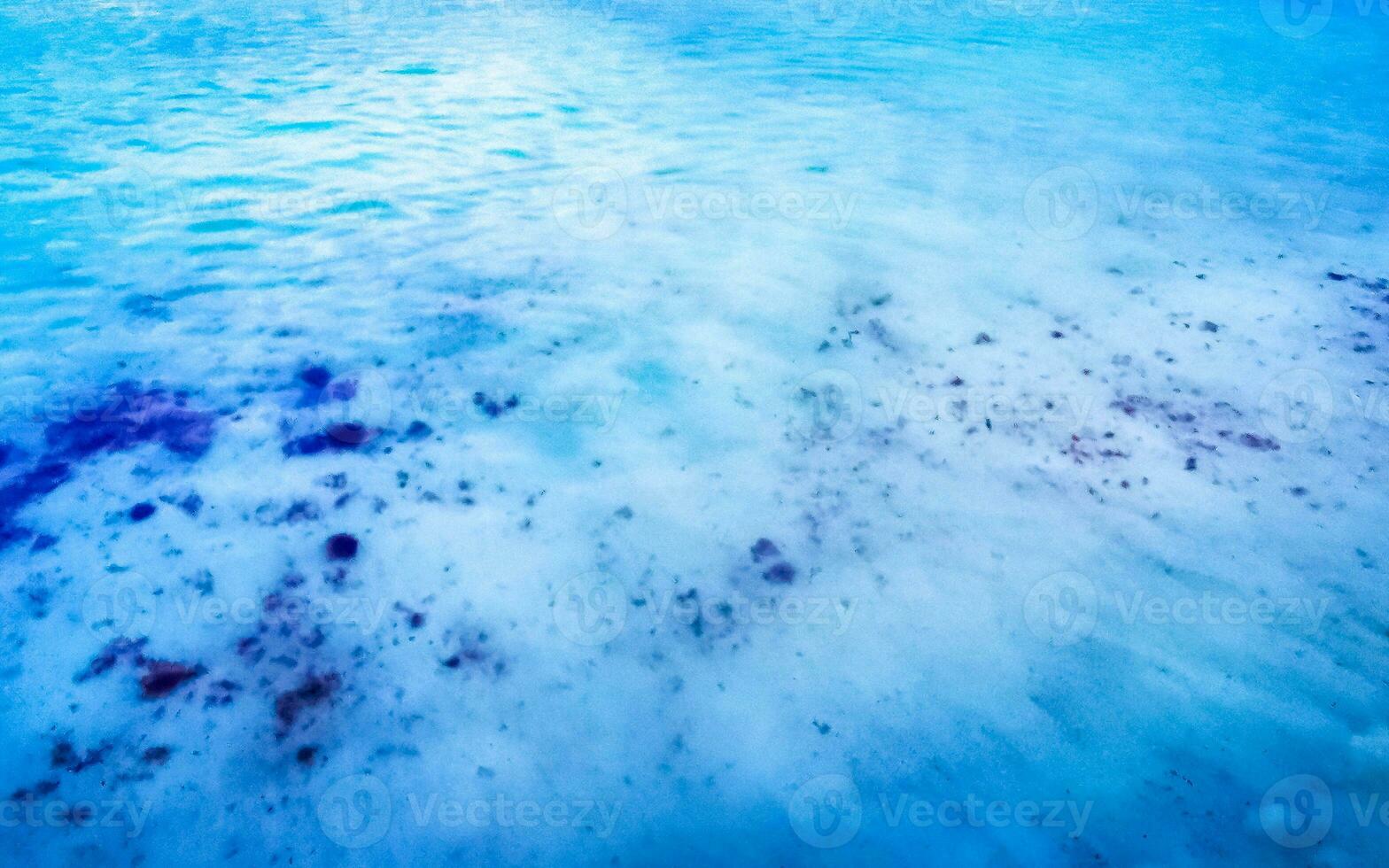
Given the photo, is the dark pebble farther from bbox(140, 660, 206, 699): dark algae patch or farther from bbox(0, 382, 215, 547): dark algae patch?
bbox(0, 382, 215, 547): dark algae patch

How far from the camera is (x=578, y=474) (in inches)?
110

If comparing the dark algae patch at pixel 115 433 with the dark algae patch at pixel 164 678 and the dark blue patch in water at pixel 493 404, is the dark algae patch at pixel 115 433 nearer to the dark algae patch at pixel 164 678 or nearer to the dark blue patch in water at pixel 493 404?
the dark algae patch at pixel 164 678

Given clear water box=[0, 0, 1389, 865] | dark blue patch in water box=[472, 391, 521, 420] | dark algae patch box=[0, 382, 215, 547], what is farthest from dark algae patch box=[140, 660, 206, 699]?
dark blue patch in water box=[472, 391, 521, 420]

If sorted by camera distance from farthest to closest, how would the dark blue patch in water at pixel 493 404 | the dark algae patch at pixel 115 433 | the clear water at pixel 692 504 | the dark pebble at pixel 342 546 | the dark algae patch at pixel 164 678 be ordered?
the dark blue patch in water at pixel 493 404
the dark algae patch at pixel 115 433
the dark pebble at pixel 342 546
the dark algae patch at pixel 164 678
the clear water at pixel 692 504

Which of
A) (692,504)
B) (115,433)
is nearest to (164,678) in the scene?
(115,433)

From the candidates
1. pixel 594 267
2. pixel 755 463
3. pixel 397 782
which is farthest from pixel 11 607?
pixel 594 267

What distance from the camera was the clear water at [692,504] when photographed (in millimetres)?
1885

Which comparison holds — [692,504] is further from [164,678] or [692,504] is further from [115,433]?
[115,433]

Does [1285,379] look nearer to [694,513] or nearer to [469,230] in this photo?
[694,513]

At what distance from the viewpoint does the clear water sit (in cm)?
188

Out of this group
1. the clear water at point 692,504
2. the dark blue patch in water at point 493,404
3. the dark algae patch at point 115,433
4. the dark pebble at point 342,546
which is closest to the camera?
the clear water at point 692,504

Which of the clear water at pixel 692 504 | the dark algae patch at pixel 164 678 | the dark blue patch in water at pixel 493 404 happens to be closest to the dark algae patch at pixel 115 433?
the clear water at pixel 692 504

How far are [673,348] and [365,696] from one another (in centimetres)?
214

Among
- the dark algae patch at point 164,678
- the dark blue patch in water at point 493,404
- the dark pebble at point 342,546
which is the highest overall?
the dark blue patch in water at point 493,404
